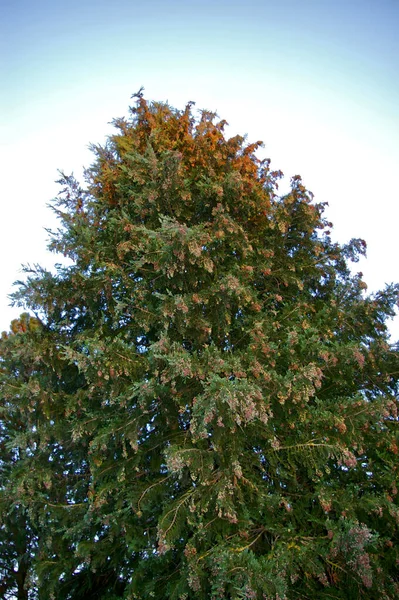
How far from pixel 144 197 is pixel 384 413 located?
4.83m

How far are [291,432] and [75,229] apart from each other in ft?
14.2

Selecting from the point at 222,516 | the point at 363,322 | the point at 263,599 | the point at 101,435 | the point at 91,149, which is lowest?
the point at 263,599

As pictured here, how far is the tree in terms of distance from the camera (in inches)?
174

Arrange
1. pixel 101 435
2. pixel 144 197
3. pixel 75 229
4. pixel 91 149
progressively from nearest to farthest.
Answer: pixel 101 435, pixel 75 229, pixel 144 197, pixel 91 149

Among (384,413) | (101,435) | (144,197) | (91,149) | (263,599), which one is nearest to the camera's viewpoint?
(263,599)

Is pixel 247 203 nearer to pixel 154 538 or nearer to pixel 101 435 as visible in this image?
pixel 101 435

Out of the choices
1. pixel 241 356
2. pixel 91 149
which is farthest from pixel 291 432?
pixel 91 149

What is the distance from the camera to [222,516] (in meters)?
4.75

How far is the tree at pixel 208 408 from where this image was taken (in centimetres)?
443

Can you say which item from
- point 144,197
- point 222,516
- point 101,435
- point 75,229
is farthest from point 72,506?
point 144,197

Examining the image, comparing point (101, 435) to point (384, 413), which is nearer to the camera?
point (384, 413)

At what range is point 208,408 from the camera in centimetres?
419

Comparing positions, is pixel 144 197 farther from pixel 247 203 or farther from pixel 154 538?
pixel 154 538

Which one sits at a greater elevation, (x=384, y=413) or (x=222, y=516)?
(x=384, y=413)
